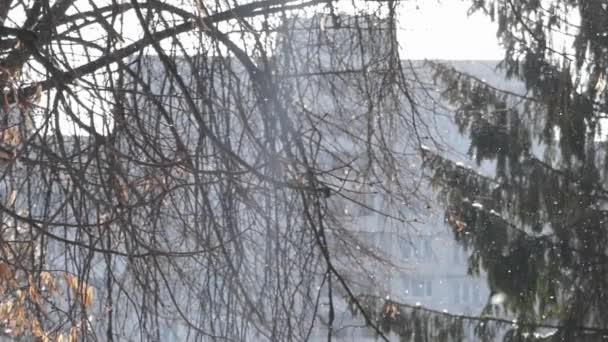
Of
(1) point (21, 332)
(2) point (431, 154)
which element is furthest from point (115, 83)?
(2) point (431, 154)

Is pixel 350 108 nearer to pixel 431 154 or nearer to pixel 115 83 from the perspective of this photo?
pixel 115 83

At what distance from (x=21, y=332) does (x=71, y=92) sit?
0.97 meters

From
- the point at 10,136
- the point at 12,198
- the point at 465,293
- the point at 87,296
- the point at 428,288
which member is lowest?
the point at 87,296

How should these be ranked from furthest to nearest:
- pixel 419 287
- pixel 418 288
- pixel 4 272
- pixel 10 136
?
Answer: pixel 418 288, pixel 419 287, pixel 10 136, pixel 4 272

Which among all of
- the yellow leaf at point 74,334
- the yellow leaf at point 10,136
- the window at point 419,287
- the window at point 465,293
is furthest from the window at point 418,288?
the yellow leaf at point 74,334

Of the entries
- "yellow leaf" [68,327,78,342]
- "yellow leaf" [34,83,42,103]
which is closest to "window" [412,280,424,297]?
"yellow leaf" [68,327,78,342]

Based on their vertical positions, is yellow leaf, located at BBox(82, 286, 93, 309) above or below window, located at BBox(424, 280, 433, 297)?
below

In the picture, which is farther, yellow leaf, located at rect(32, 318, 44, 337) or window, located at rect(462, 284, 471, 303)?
window, located at rect(462, 284, 471, 303)

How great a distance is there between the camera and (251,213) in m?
3.55

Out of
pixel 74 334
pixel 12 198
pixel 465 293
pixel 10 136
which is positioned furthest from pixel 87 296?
pixel 465 293

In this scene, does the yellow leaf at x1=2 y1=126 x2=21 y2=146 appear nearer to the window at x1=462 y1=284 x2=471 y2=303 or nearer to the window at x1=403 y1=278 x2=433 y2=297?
the window at x1=403 y1=278 x2=433 y2=297

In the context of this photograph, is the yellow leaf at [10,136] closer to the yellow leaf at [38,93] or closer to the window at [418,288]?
the yellow leaf at [38,93]

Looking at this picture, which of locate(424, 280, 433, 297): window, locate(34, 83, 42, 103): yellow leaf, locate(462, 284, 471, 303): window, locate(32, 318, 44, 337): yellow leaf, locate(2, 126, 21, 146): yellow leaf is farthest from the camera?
locate(424, 280, 433, 297): window

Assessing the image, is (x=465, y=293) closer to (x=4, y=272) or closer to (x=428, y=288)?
(x=428, y=288)
